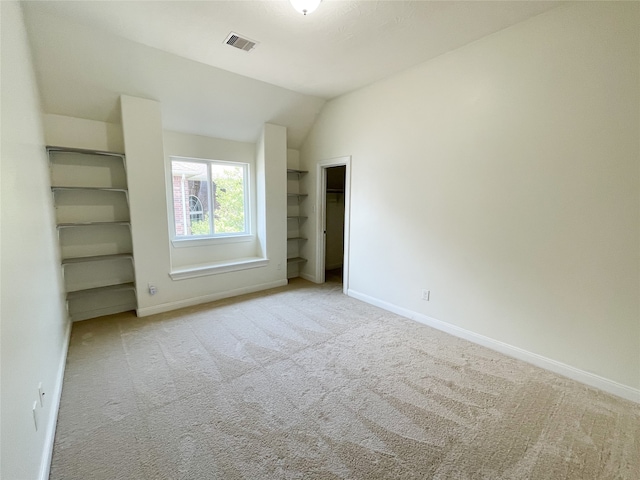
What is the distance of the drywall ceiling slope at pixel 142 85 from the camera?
250cm

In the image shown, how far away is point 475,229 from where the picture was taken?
274 centimetres

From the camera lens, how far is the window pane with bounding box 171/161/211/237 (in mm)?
4082

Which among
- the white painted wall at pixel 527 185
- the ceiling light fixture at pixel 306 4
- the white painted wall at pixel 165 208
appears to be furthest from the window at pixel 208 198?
the ceiling light fixture at pixel 306 4

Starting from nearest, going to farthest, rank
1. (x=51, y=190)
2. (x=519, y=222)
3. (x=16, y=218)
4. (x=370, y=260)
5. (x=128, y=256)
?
(x=16, y=218), (x=519, y=222), (x=51, y=190), (x=128, y=256), (x=370, y=260)

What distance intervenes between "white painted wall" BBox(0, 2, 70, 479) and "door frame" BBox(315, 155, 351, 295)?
10.5 feet

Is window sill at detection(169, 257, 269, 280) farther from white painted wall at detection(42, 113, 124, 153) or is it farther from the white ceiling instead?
the white ceiling

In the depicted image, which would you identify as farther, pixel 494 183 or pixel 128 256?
pixel 128 256

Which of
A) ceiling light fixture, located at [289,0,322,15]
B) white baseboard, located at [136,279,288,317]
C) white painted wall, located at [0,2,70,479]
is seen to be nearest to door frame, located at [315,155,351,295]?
white baseboard, located at [136,279,288,317]

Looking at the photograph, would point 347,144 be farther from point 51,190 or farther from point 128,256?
point 51,190

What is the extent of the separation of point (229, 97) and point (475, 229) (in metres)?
3.35

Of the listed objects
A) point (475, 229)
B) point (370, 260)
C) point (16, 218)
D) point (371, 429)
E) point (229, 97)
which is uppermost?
point (229, 97)

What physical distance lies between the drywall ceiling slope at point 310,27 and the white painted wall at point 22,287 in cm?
79

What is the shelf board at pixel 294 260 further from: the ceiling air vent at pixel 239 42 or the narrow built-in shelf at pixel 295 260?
the ceiling air vent at pixel 239 42

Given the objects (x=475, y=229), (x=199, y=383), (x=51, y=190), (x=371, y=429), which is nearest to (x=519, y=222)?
(x=475, y=229)
